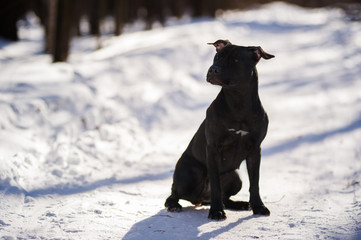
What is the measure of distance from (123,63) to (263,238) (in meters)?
7.97

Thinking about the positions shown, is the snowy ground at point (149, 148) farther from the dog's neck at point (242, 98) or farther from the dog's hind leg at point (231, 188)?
the dog's neck at point (242, 98)

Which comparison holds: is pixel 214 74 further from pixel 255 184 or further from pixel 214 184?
pixel 255 184

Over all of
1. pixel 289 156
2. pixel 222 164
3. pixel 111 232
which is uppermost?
pixel 222 164

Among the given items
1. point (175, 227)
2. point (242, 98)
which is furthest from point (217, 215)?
point (242, 98)

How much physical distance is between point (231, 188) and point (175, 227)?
0.96 metres

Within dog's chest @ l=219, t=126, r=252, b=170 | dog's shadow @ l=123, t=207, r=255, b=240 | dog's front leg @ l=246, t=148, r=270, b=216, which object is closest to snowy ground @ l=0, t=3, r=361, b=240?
dog's shadow @ l=123, t=207, r=255, b=240

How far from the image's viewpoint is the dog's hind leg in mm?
4312

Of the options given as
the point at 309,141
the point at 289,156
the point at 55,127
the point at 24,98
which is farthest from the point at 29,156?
the point at 309,141

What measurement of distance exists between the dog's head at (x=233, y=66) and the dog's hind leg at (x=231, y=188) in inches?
41.2

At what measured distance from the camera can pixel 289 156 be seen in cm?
682

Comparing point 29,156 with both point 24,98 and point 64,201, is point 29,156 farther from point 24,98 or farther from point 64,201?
point 24,98

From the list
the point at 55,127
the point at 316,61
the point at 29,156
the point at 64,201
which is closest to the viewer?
the point at 64,201

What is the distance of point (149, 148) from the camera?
691 centimetres

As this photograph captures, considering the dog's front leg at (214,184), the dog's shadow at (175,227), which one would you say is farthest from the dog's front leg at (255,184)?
the dog's front leg at (214,184)
